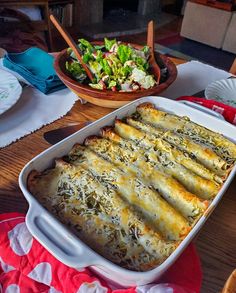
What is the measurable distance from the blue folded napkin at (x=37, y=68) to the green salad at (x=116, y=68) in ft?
0.28

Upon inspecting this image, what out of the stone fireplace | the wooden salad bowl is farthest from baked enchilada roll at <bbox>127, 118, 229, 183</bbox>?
the stone fireplace

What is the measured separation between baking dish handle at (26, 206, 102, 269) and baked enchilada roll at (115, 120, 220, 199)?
0.79 feet

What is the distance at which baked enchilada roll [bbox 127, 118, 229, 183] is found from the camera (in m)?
0.61

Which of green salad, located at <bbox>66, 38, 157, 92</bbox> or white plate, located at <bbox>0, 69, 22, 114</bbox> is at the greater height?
green salad, located at <bbox>66, 38, 157, 92</bbox>

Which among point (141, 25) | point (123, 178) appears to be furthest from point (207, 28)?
point (123, 178)

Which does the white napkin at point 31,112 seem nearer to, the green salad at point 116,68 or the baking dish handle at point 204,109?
the green salad at point 116,68

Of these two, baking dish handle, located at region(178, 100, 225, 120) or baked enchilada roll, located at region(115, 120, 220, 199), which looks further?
baking dish handle, located at region(178, 100, 225, 120)

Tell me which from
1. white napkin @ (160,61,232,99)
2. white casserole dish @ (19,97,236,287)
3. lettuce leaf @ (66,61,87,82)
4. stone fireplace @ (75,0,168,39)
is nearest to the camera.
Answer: white casserole dish @ (19,97,236,287)

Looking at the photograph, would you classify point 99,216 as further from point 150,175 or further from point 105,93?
point 105,93

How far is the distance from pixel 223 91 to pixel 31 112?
2.00ft

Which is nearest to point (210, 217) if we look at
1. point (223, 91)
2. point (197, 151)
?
point (197, 151)

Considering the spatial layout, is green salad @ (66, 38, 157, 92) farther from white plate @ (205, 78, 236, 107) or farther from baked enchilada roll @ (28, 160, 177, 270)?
baked enchilada roll @ (28, 160, 177, 270)

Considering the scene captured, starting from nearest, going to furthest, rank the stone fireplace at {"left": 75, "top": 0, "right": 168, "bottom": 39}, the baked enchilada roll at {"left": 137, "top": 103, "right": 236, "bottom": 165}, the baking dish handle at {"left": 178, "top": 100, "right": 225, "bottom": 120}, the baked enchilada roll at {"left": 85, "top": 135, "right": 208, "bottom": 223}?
the baked enchilada roll at {"left": 85, "top": 135, "right": 208, "bottom": 223}, the baked enchilada roll at {"left": 137, "top": 103, "right": 236, "bottom": 165}, the baking dish handle at {"left": 178, "top": 100, "right": 225, "bottom": 120}, the stone fireplace at {"left": 75, "top": 0, "right": 168, "bottom": 39}

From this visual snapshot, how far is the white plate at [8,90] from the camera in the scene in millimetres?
824
